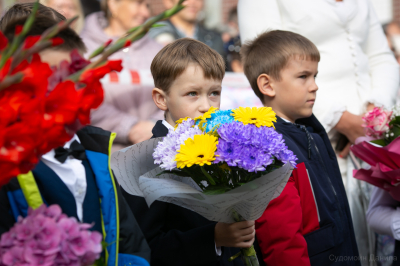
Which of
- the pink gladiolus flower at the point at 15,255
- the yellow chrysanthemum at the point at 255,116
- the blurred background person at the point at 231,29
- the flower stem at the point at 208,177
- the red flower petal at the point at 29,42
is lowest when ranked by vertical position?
the blurred background person at the point at 231,29

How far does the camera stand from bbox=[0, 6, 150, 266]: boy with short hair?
53.7 inches

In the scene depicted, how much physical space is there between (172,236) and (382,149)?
133cm

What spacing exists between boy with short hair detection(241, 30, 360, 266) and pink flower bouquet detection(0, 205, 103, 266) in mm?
1085

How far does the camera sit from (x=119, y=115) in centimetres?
366

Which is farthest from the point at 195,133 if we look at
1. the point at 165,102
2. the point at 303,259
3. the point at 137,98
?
the point at 137,98

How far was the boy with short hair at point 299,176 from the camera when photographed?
1993 millimetres

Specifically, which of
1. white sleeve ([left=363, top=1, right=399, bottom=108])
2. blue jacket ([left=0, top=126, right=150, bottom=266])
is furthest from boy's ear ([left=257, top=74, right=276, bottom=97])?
blue jacket ([left=0, top=126, right=150, bottom=266])

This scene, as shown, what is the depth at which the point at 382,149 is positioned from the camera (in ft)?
8.01

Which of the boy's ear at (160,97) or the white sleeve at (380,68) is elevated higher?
the boy's ear at (160,97)

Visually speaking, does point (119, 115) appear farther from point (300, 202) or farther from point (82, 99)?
point (82, 99)

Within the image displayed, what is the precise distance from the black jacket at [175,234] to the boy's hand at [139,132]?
1.64m

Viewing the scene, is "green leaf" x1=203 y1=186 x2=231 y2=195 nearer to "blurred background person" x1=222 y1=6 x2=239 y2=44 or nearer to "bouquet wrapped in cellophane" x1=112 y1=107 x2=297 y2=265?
"bouquet wrapped in cellophane" x1=112 y1=107 x2=297 y2=265

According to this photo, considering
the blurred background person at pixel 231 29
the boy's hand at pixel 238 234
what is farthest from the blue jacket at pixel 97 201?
the blurred background person at pixel 231 29

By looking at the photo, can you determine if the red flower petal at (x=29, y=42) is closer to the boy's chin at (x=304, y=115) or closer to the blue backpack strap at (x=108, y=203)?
the blue backpack strap at (x=108, y=203)
